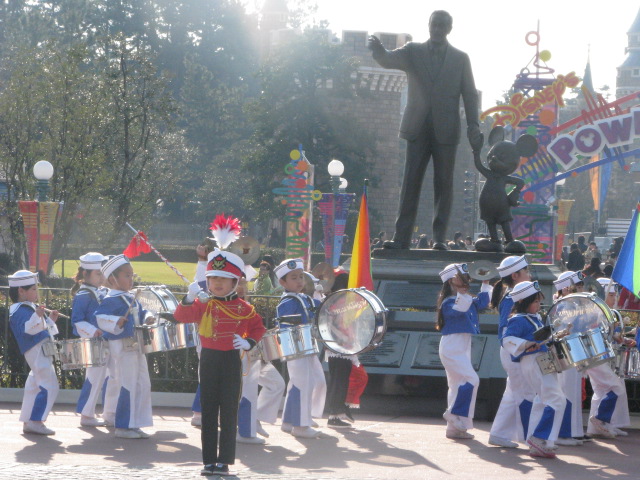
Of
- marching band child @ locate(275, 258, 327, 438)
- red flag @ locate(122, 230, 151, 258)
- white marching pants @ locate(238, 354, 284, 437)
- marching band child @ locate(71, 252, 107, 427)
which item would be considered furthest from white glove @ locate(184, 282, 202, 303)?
red flag @ locate(122, 230, 151, 258)

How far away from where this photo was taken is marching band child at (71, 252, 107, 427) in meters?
9.18

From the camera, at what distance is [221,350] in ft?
24.2

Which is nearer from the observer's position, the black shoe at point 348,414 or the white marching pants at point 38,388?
the white marching pants at point 38,388

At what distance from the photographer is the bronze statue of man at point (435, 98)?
1201cm

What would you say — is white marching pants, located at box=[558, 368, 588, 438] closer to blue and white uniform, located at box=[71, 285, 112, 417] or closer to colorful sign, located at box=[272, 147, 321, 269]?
blue and white uniform, located at box=[71, 285, 112, 417]

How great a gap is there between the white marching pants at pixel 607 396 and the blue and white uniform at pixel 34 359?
4070mm

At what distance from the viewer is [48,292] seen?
1160 cm

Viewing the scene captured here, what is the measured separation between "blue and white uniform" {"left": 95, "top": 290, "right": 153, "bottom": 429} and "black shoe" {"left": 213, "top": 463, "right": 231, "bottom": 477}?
1.81 meters

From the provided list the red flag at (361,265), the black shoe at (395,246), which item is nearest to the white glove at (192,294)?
the red flag at (361,265)

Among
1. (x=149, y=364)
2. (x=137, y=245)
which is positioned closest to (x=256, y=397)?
(x=149, y=364)

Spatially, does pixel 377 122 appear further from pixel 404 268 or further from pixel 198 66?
pixel 404 268

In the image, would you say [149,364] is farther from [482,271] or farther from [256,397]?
[482,271]

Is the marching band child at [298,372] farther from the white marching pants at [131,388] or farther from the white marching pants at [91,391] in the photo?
the white marching pants at [91,391]

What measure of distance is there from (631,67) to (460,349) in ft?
373
